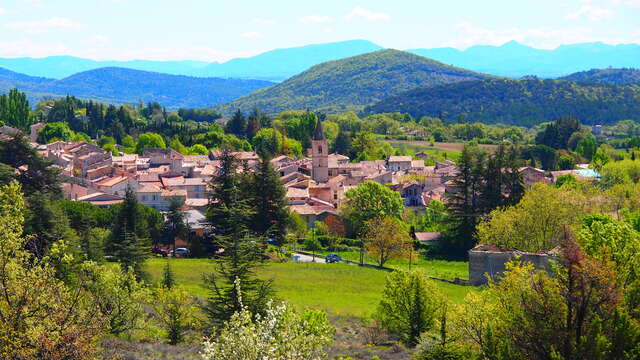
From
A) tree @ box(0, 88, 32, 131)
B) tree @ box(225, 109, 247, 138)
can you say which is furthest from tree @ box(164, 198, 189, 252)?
tree @ box(225, 109, 247, 138)

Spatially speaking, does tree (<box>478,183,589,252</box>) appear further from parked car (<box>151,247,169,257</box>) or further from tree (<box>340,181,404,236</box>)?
parked car (<box>151,247,169,257</box>)

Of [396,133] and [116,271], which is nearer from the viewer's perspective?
[116,271]

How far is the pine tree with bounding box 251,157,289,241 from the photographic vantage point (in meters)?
51.9

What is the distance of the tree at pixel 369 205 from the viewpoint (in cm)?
6188

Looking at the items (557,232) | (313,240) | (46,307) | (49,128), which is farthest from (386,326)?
(49,128)

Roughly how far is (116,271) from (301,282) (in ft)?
50.8

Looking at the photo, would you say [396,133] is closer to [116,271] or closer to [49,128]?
[49,128]

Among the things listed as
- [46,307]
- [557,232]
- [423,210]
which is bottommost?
[423,210]

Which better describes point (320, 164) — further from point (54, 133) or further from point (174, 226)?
point (54, 133)

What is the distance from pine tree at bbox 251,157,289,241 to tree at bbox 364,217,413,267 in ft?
22.2

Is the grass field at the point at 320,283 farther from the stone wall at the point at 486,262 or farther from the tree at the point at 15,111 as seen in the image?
the tree at the point at 15,111

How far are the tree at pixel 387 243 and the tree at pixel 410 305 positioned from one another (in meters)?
22.7

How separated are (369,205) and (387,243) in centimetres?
1036

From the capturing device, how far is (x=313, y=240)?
58.9m
